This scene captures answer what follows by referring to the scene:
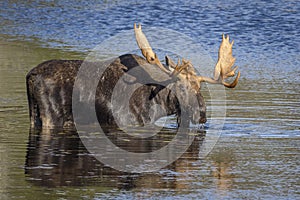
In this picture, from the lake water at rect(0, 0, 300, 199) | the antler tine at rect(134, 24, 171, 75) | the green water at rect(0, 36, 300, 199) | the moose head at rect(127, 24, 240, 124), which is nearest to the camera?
the green water at rect(0, 36, 300, 199)

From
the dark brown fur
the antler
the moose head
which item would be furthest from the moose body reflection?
the antler

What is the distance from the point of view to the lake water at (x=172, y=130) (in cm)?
761

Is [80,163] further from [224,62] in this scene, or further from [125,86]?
[224,62]

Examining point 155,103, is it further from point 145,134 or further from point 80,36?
point 80,36

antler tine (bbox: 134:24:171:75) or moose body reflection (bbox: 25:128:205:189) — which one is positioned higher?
antler tine (bbox: 134:24:171:75)

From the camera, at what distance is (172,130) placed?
10.9 metres

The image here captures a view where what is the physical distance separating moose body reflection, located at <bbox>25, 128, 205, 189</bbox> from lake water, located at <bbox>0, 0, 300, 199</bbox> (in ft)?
0.03

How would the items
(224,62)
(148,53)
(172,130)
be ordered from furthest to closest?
1. (224,62)
2. (148,53)
3. (172,130)

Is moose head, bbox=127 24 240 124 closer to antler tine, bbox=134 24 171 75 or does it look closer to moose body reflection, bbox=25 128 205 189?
antler tine, bbox=134 24 171 75

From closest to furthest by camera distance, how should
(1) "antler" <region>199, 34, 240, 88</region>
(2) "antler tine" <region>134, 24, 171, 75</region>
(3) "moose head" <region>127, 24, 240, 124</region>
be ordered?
(3) "moose head" <region>127, 24, 240, 124</region> < (2) "antler tine" <region>134, 24, 171, 75</region> < (1) "antler" <region>199, 34, 240, 88</region>

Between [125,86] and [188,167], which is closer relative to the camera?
[188,167]

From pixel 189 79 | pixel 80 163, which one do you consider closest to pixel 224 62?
pixel 189 79

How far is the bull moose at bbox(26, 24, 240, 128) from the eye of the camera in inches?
430

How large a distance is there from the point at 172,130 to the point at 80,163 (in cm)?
256
